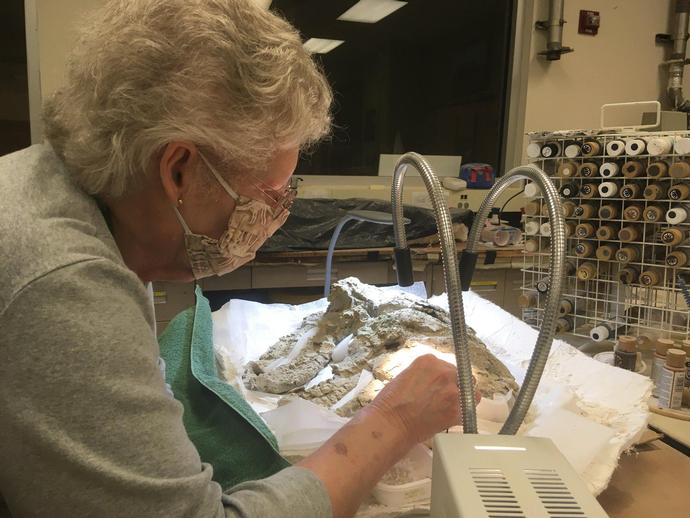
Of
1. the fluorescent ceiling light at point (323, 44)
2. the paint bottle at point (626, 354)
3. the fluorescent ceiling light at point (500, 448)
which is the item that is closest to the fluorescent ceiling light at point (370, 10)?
the fluorescent ceiling light at point (323, 44)

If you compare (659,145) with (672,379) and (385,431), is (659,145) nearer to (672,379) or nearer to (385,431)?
(672,379)

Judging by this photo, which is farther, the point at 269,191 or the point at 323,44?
the point at 323,44

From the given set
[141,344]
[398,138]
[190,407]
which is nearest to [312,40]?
[398,138]

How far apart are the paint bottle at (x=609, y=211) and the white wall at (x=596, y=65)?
91.5 inches

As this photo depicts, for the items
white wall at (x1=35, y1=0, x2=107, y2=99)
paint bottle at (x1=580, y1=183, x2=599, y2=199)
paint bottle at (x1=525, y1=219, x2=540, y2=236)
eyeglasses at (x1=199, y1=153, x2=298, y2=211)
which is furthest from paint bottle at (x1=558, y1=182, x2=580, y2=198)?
white wall at (x1=35, y1=0, x2=107, y2=99)

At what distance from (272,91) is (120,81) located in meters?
0.21

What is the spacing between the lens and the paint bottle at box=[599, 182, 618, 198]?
62.5 inches

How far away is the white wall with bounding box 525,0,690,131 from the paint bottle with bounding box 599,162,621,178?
2323 mm

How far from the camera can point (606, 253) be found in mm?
1630

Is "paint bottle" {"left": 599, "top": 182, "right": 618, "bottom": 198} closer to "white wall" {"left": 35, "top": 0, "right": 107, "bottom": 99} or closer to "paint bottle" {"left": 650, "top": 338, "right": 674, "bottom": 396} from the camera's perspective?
"paint bottle" {"left": 650, "top": 338, "right": 674, "bottom": 396}

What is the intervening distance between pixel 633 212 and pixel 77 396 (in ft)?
4.86

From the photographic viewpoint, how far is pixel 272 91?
2.65ft

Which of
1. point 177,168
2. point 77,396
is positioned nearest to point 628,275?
point 177,168

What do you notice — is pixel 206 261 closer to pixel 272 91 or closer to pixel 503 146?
pixel 272 91
